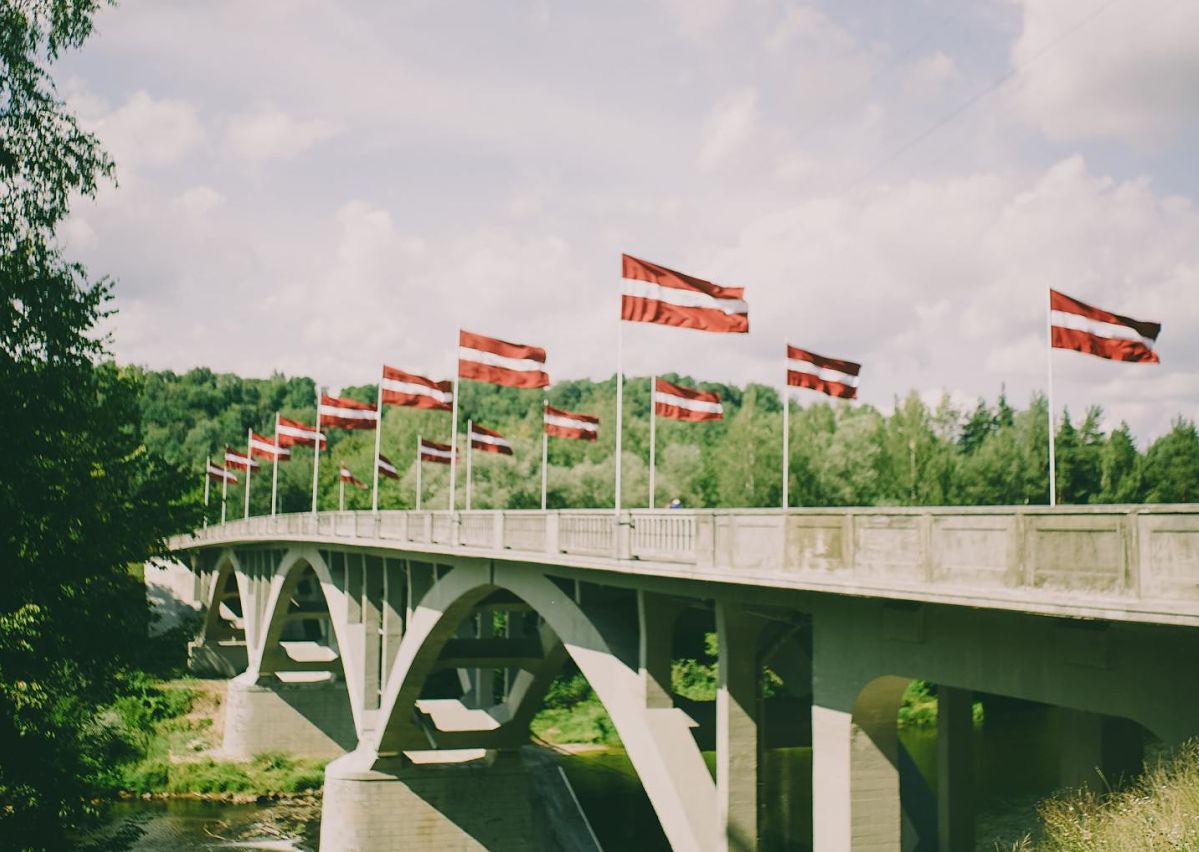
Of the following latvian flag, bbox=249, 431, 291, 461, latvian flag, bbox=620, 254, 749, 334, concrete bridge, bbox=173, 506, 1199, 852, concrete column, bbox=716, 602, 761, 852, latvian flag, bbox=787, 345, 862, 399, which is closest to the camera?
concrete bridge, bbox=173, 506, 1199, 852

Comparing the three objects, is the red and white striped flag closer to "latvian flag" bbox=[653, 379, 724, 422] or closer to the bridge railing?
"latvian flag" bbox=[653, 379, 724, 422]

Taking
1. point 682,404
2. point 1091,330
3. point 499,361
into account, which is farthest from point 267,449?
point 1091,330

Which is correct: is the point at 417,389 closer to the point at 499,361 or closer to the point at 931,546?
the point at 499,361

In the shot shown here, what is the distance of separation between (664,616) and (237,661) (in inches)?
2297

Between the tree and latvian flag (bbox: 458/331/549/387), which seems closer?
the tree

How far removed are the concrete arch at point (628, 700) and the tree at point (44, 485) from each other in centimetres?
736

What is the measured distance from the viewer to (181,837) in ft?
140

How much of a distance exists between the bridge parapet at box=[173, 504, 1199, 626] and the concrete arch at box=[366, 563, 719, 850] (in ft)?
6.17

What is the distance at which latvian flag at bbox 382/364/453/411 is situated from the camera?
32219 millimetres

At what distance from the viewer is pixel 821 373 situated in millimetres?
19547

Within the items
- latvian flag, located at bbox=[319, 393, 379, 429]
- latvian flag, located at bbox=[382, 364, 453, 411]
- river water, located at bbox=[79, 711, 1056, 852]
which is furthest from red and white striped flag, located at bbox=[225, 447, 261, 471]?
latvian flag, located at bbox=[382, 364, 453, 411]

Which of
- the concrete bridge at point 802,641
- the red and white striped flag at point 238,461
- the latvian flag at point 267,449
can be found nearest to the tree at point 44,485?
the concrete bridge at point 802,641

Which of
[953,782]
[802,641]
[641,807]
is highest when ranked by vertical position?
[802,641]

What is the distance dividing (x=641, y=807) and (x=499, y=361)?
970 inches
